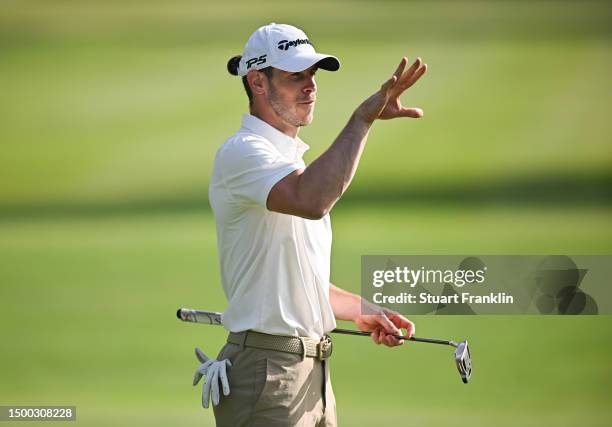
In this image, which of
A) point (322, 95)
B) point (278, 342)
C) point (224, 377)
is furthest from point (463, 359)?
point (322, 95)

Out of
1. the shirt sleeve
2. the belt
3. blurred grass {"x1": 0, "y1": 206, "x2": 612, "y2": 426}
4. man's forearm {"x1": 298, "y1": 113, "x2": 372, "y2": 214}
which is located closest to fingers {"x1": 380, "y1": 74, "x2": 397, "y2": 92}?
man's forearm {"x1": 298, "y1": 113, "x2": 372, "y2": 214}

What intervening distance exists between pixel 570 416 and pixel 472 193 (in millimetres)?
3228

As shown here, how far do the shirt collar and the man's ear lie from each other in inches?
3.1

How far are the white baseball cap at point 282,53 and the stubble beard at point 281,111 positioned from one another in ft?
0.22

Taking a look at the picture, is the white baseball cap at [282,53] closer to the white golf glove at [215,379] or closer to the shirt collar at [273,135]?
the shirt collar at [273,135]

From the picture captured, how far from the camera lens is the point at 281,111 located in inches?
111

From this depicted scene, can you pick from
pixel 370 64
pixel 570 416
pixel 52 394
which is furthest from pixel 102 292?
pixel 370 64

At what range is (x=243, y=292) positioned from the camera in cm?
269

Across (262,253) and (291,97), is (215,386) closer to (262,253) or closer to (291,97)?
(262,253)

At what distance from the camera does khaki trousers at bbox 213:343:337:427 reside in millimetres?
2668

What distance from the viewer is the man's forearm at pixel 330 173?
8.19 feet

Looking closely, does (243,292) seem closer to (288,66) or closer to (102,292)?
(288,66)

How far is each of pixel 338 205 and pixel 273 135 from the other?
17.1 ft

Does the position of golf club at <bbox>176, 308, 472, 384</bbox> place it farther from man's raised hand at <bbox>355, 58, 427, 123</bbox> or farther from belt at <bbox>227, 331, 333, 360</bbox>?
man's raised hand at <bbox>355, 58, 427, 123</bbox>
